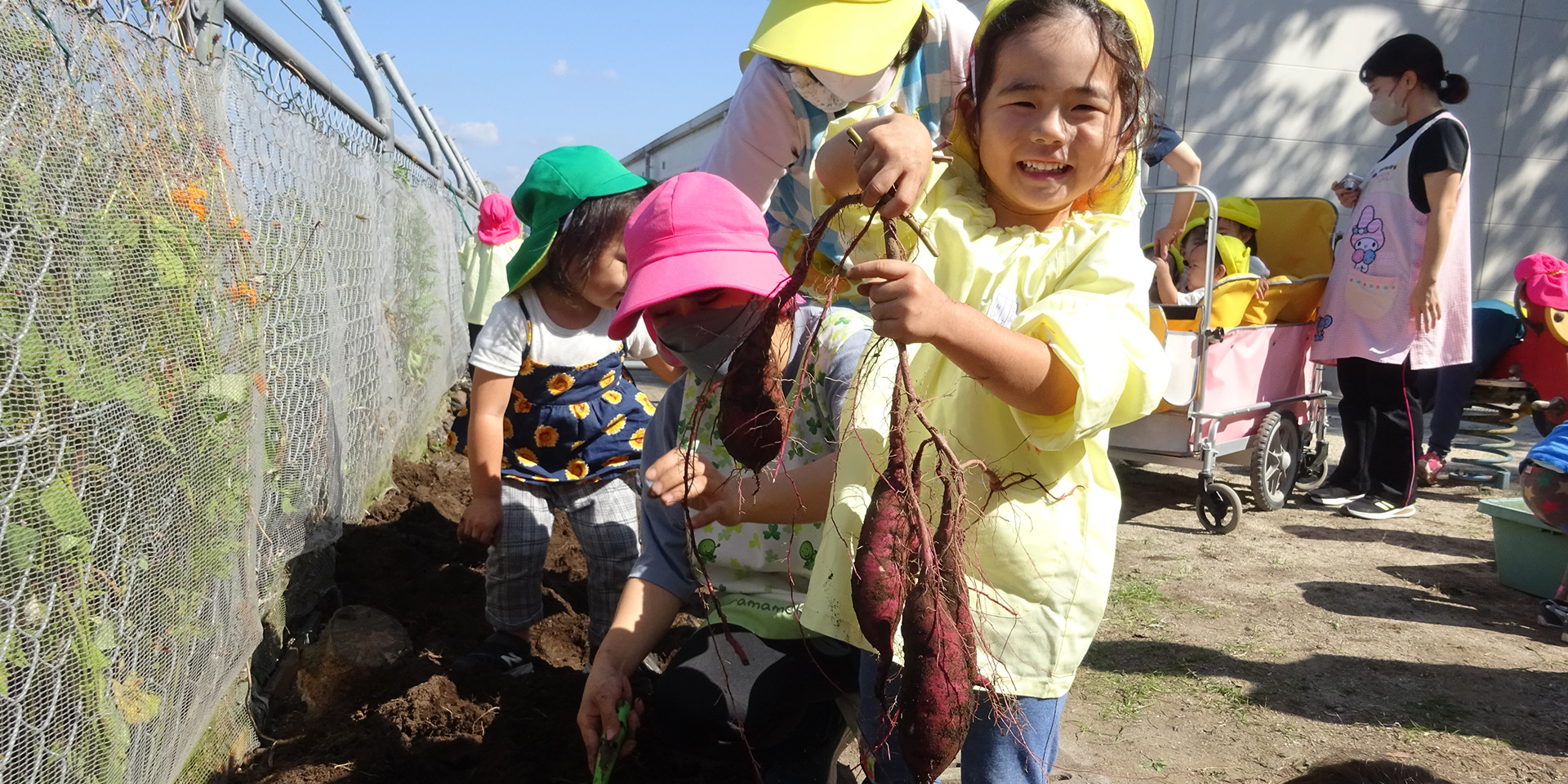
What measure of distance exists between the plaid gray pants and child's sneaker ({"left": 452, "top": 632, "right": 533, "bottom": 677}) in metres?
0.04

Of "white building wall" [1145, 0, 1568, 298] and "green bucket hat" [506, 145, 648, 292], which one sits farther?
"white building wall" [1145, 0, 1568, 298]

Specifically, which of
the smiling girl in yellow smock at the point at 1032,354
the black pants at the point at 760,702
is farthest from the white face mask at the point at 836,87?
the black pants at the point at 760,702

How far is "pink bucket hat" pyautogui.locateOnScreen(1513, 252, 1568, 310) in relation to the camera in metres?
6.08

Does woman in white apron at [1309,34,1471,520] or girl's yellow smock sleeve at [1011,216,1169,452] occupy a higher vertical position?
woman in white apron at [1309,34,1471,520]

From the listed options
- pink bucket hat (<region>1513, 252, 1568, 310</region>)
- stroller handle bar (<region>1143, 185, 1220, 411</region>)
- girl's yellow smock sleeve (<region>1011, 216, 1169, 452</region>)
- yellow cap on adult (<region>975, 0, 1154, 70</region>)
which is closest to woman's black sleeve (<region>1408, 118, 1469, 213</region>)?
stroller handle bar (<region>1143, 185, 1220, 411</region>)

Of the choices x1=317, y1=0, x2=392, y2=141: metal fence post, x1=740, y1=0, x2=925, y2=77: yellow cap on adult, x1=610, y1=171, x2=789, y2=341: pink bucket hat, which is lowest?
x1=610, y1=171, x2=789, y2=341: pink bucket hat

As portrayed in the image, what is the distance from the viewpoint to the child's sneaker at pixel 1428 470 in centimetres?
608

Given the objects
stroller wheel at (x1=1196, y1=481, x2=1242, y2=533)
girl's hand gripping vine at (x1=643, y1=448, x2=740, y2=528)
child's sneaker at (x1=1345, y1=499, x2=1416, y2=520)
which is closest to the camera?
girl's hand gripping vine at (x1=643, y1=448, x2=740, y2=528)

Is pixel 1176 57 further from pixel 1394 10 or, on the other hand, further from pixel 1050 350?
pixel 1050 350

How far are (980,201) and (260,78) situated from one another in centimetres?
235

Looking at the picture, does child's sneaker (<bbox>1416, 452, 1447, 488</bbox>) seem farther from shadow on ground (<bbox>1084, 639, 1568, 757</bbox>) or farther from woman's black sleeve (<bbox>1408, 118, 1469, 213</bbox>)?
shadow on ground (<bbox>1084, 639, 1568, 757</bbox>)

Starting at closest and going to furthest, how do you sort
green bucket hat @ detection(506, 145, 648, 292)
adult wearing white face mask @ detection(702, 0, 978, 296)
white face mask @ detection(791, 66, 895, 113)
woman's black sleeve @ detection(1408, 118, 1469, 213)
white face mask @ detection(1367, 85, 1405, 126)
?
adult wearing white face mask @ detection(702, 0, 978, 296), white face mask @ detection(791, 66, 895, 113), green bucket hat @ detection(506, 145, 648, 292), woman's black sleeve @ detection(1408, 118, 1469, 213), white face mask @ detection(1367, 85, 1405, 126)

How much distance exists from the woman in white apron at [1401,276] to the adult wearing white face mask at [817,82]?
3.74 metres

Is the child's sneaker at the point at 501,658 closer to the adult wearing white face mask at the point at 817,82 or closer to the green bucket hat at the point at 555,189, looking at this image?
the green bucket hat at the point at 555,189
